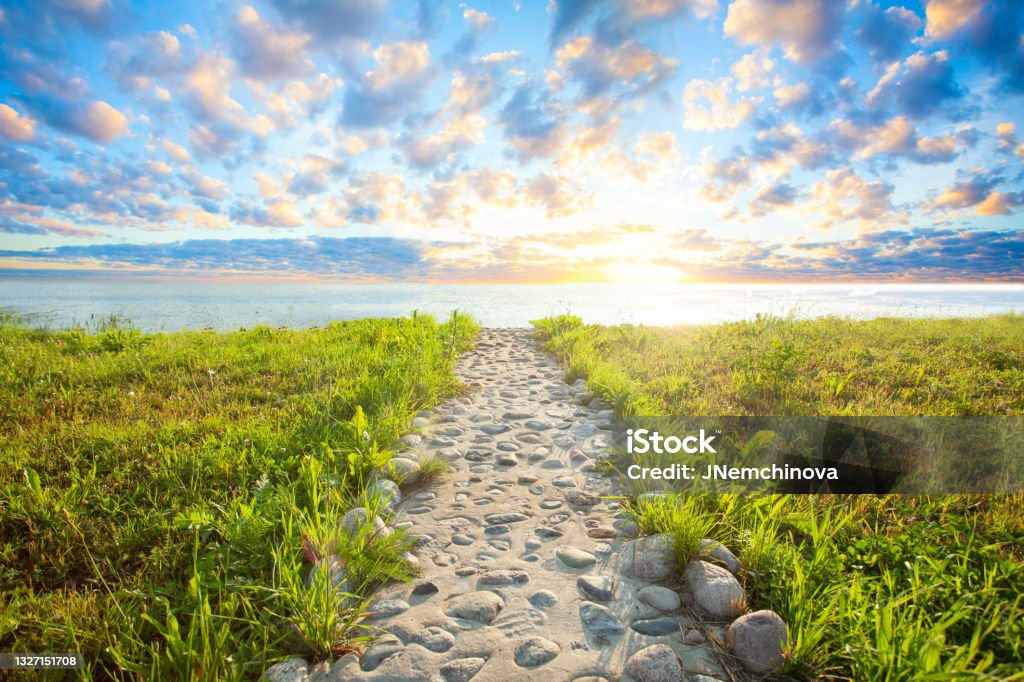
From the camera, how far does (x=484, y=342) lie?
14.9 metres

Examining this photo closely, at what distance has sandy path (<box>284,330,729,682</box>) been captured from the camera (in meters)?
2.62

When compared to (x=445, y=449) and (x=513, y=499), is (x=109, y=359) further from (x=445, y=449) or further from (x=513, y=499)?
(x=513, y=499)

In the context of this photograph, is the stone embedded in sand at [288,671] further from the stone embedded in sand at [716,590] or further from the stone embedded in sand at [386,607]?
the stone embedded in sand at [716,590]

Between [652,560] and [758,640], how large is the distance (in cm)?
87

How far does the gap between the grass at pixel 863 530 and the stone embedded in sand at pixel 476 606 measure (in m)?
1.37

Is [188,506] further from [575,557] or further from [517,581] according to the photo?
[575,557]

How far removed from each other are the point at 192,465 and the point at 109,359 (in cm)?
607

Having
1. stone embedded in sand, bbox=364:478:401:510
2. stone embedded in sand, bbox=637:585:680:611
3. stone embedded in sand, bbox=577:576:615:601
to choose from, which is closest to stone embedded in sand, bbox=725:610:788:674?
stone embedded in sand, bbox=637:585:680:611

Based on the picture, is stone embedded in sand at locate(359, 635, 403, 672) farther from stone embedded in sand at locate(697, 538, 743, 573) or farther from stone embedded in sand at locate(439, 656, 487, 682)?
stone embedded in sand at locate(697, 538, 743, 573)

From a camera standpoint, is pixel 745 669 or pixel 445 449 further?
pixel 445 449

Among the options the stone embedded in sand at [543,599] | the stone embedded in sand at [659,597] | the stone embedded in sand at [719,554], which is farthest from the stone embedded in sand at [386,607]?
the stone embedded in sand at [719,554]

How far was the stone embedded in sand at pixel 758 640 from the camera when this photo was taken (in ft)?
8.38

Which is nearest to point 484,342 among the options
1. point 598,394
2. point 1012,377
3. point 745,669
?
point 598,394

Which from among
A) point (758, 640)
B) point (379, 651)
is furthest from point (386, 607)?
point (758, 640)
